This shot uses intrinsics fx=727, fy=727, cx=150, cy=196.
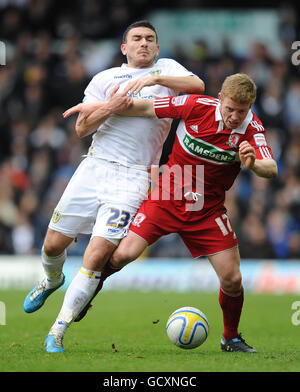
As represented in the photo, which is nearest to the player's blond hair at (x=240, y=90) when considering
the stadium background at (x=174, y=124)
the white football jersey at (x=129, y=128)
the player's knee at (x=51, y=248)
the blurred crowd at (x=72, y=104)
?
the white football jersey at (x=129, y=128)

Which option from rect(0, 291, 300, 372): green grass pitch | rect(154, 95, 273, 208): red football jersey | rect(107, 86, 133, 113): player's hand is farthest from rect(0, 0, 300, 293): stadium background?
rect(107, 86, 133, 113): player's hand

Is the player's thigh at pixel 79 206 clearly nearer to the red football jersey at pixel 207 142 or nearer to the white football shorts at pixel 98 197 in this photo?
the white football shorts at pixel 98 197

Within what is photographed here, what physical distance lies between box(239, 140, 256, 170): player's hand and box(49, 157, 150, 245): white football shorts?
1.28 metres

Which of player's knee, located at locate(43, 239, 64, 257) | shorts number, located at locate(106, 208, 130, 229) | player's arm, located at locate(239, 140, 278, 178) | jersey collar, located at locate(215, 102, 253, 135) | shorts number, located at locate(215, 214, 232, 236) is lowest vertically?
player's knee, located at locate(43, 239, 64, 257)

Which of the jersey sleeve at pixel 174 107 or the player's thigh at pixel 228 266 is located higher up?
the jersey sleeve at pixel 174 107

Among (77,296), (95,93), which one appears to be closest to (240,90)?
(95,93)

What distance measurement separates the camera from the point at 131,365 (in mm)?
5754

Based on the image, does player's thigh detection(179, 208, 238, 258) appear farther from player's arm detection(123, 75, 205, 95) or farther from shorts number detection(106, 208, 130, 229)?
player's arm detection(123, 75, 205, 95)

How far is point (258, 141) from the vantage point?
21.6ft

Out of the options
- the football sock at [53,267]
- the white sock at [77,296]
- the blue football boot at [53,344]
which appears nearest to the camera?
the blue football boot at [53,344]

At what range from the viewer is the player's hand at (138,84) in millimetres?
6742

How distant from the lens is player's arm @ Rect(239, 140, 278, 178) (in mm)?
6078

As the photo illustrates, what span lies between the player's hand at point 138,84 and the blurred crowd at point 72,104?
367 inches
